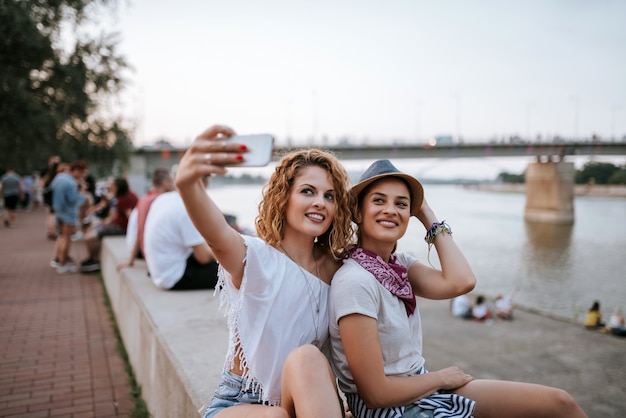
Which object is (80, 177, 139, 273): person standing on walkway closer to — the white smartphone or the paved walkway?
the paved walkway

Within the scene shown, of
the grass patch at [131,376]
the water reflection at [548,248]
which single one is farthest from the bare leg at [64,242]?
the water reflection at [548,248]

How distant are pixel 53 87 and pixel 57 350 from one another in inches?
517

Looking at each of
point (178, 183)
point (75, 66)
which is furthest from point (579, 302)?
point (75, 66)

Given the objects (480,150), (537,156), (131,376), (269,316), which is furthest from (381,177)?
(537,156)

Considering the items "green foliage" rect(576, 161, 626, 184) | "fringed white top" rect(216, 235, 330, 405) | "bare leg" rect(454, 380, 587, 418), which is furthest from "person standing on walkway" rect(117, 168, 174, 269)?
"green foliage" rect(576, 161, 626, 184)

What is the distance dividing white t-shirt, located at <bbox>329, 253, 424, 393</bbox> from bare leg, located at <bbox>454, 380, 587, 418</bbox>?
270 mm

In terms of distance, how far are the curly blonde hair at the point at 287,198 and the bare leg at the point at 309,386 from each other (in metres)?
0.55

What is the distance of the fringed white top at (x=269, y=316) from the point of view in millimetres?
1859

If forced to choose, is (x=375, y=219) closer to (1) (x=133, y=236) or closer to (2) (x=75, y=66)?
(1) (x=133, y=236)

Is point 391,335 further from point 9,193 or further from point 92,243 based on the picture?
point 9,193

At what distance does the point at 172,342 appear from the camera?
2.96m

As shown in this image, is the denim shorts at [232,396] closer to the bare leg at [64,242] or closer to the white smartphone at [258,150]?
the white smartphone at [258,150]

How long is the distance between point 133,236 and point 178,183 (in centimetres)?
506

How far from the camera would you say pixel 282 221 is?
2078mm
